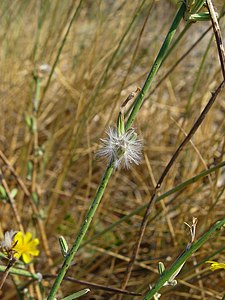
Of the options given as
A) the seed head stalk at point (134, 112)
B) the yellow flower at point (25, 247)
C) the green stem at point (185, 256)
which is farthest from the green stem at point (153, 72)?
the yellow flower at point (25, 247)

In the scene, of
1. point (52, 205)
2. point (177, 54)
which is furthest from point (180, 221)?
point (177, 54)

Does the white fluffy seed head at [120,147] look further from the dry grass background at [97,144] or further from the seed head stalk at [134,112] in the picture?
the dry grass background at [97,144]

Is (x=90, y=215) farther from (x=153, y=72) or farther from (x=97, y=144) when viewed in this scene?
(x=97, y=144)

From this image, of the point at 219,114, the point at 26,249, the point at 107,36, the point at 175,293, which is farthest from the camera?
the point at 219,114

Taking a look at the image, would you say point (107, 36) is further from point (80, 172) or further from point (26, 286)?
point (26, 286)

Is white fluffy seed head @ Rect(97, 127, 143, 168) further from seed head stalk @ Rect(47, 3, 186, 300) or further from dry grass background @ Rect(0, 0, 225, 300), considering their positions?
dry grass background @ Rect(0, 0, 225, 300)

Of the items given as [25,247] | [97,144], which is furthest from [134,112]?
[97,144]

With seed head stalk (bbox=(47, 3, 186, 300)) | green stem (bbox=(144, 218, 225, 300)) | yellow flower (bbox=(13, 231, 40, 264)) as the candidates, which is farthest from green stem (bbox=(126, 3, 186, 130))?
yellow flower (bbox=(13, 231, 40, 264))

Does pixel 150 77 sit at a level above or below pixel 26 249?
above

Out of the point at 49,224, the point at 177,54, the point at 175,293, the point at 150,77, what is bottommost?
the point at 175,293
